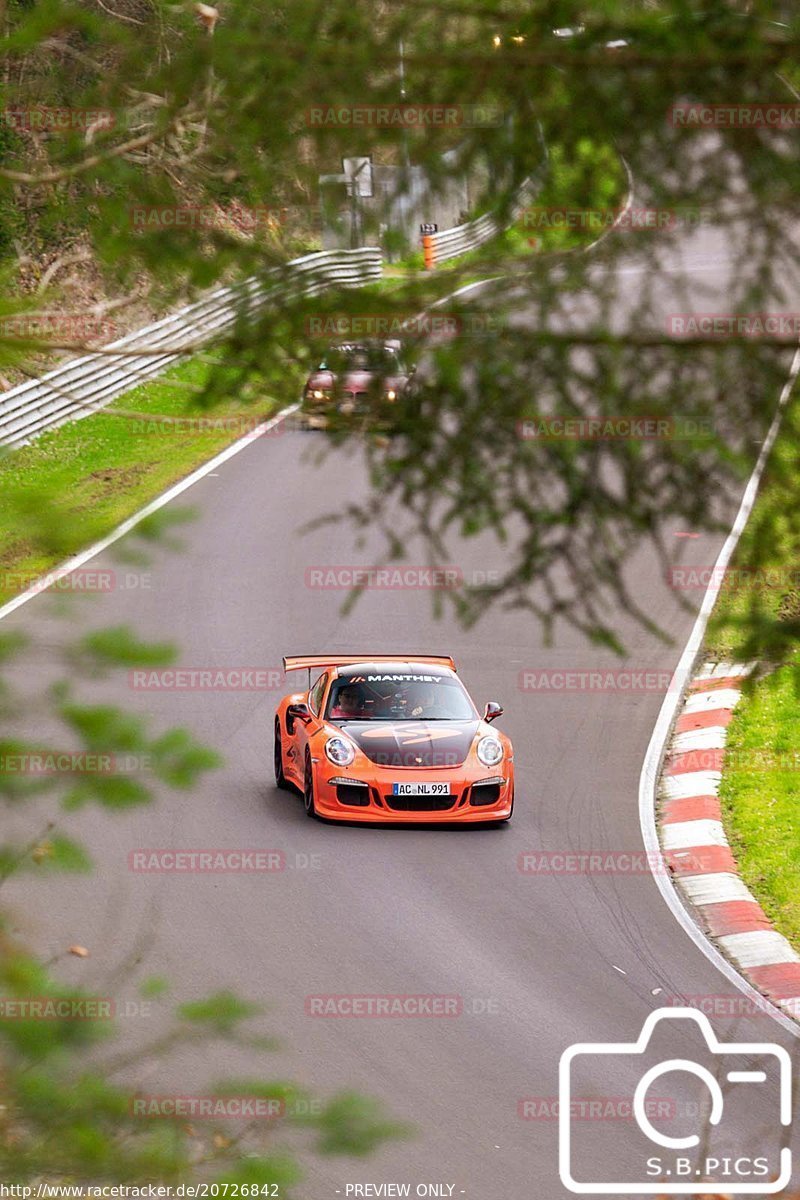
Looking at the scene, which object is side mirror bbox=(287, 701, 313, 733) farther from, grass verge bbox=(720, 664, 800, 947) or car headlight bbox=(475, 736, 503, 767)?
grass verge bbox=(720, 664, 800, 947)

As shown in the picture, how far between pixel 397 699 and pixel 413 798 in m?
1.02

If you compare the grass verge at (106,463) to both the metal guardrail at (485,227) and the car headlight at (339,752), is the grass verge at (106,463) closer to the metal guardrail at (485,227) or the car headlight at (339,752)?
the metal guardrail at (485,227)

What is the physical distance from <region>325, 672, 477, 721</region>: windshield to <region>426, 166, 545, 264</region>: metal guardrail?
702 centimetres

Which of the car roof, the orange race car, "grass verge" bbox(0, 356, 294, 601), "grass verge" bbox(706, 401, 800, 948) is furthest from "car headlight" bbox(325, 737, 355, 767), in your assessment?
"grass verge" bbox(706, 401, 800, 948)

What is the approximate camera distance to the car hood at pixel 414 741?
12.0 m

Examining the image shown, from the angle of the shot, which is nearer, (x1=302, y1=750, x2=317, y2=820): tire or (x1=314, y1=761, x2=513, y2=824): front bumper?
(x1=314, y1=761, x2=513, y2=824): front bumper

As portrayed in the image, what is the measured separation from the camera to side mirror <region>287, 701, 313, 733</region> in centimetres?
1242

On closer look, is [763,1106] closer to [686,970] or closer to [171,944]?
[686,970]

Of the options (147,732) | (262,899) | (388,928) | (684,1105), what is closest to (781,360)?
(147,732)

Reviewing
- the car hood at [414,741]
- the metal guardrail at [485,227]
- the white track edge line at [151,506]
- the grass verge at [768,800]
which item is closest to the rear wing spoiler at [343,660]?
the car hood at [414,741]

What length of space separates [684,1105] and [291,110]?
225 inches

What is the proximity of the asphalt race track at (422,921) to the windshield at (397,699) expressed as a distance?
3.17 ft

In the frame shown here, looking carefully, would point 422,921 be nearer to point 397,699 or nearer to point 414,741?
point 414,741

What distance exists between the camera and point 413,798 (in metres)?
12.0
